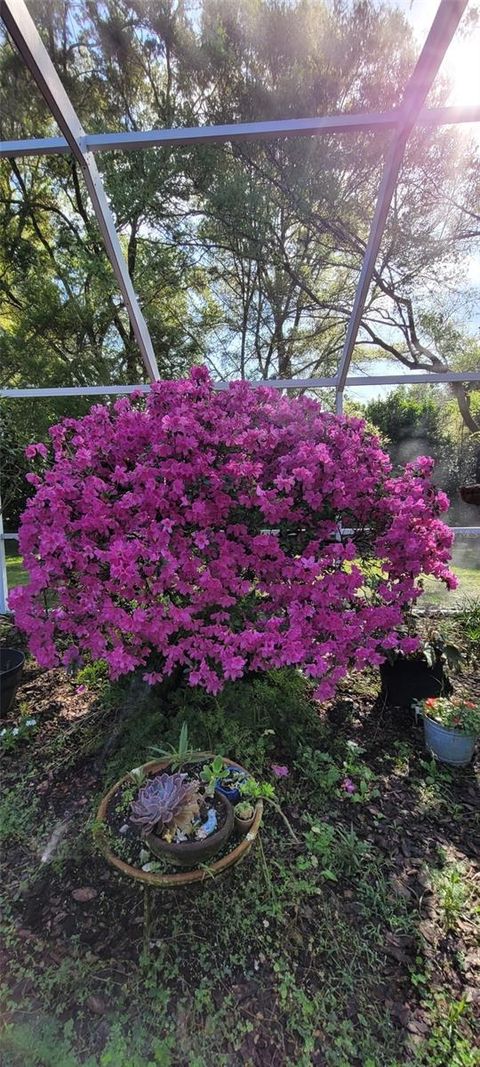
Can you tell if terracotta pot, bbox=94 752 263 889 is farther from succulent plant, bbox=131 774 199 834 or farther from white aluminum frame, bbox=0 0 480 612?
white aluminum frame, bbox=0 0 480 612

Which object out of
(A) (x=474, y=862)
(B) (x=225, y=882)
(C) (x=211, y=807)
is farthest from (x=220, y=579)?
(A) (x=474, y=862)

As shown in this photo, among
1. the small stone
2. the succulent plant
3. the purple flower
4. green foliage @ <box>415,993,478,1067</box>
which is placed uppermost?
the succulent plant

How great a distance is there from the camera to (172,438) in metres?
1.79

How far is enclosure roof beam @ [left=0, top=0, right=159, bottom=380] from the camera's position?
1801 mm

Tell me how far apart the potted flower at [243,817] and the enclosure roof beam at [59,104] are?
2.87 meters

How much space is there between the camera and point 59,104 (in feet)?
6.87

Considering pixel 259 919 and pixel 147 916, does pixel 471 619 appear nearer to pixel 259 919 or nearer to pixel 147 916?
pixel 259 919

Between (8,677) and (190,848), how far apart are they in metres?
1.50

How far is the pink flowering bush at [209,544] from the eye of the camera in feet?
5.65

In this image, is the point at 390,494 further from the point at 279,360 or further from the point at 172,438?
the point at 279,360

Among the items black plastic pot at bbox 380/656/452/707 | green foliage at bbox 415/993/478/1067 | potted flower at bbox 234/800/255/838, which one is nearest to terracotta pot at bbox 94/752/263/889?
potted flower at bbox 234/800/255/838

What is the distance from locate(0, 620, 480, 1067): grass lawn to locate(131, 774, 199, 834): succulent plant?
0.17m

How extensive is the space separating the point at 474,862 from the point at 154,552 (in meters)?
1.46

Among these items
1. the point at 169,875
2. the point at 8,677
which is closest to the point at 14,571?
the point at 8,677
